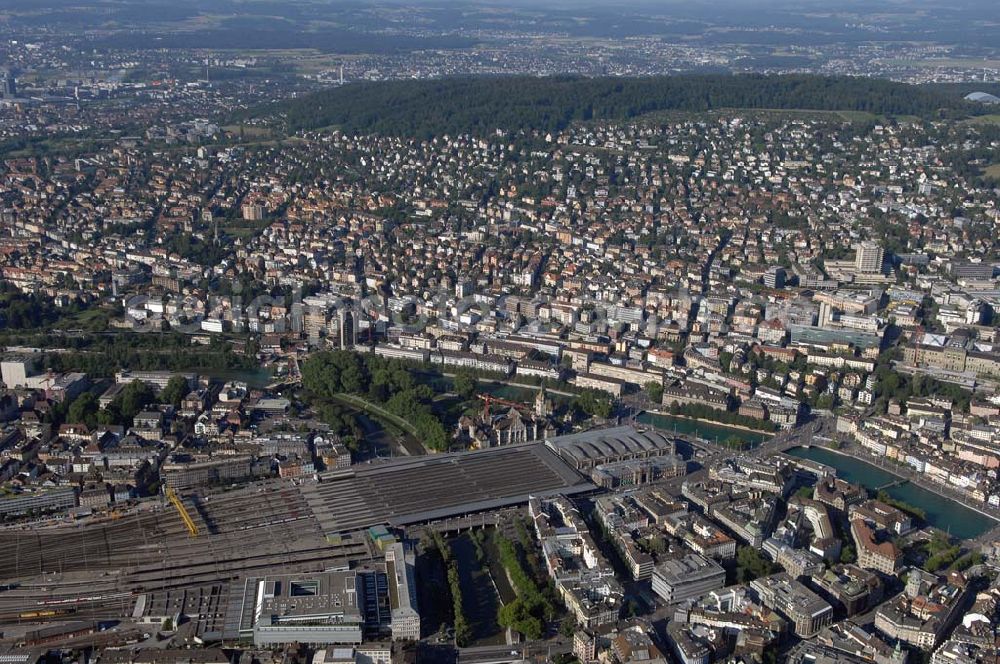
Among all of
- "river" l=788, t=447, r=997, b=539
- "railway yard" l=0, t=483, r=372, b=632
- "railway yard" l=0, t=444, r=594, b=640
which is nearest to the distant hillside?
"river" l=788, t=447, r=997, b=539

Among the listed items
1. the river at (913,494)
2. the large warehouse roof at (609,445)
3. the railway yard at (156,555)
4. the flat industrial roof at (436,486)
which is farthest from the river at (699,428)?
the railway yard at (156,555)

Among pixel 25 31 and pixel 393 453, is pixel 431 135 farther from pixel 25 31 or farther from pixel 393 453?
pixel 25 31

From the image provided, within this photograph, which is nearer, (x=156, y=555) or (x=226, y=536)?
(x=156, y=555)

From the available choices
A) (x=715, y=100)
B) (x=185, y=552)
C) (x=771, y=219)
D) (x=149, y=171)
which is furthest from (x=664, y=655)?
(x=715, y=100)

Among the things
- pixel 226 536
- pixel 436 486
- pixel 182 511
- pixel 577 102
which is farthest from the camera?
pixel 577 102

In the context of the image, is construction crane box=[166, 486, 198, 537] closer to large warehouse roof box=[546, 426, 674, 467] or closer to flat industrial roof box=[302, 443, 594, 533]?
flat industrial roof box=[302, 443, 594, 533]

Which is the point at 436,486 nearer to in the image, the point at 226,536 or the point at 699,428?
the point at 226,536

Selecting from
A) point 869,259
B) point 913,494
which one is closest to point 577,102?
point 869,259
